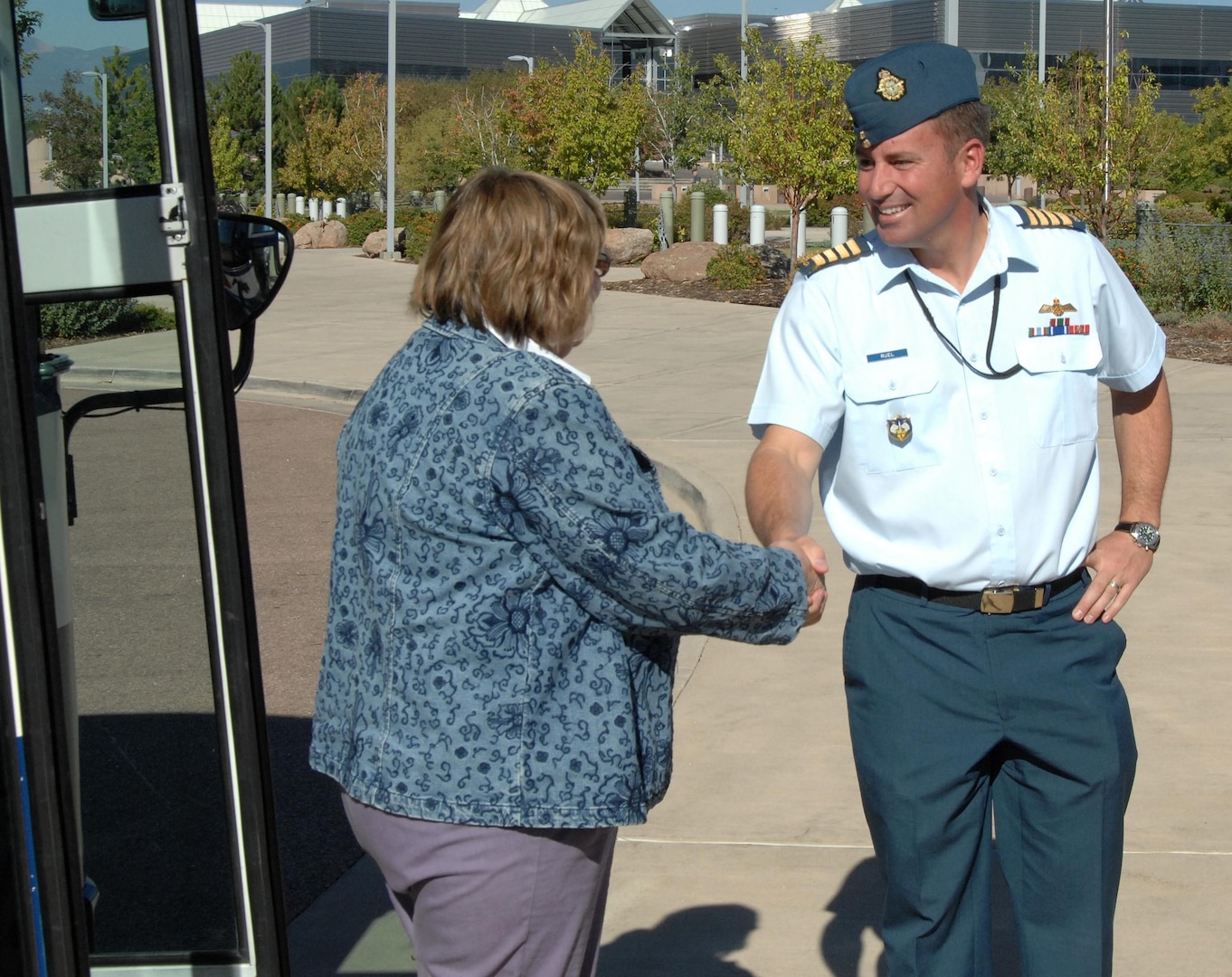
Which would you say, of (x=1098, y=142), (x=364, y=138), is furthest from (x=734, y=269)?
(x=364, y=138)

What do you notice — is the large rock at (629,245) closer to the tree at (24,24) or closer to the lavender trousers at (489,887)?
the tree at (24,24)

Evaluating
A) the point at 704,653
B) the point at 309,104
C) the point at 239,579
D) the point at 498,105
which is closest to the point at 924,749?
the point at 239,579

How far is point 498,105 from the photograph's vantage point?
126ft

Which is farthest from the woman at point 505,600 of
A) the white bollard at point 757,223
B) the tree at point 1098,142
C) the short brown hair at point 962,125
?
the white bollard at point 757,223

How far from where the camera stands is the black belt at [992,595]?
2.51m

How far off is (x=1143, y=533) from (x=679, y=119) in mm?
47935

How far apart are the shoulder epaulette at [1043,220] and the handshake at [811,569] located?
2.53ft

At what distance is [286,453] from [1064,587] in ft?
27.3

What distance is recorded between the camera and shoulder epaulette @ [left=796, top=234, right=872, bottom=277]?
2656mm

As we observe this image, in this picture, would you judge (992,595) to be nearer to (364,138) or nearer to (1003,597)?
(1003,597)

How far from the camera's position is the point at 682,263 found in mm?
22172

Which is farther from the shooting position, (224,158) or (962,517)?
(224,158)

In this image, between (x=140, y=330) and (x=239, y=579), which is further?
(x=140, y=330)

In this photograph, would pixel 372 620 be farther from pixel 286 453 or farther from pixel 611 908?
pixel 286 453
